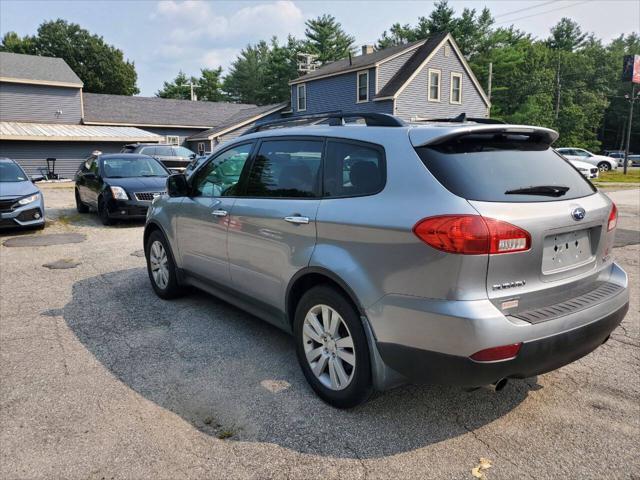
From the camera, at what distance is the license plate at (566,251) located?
A: 8.56 ft

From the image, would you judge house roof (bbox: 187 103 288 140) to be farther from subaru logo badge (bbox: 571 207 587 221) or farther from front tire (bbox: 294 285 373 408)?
subaru logo badge (bbox: 571 207 587 221)

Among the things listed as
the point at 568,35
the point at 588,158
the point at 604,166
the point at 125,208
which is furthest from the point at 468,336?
the point at 568,35

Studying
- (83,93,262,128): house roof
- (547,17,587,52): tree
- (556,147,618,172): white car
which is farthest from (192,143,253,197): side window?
(547,17,587,52): tree

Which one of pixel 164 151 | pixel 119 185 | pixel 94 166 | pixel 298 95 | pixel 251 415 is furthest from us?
pixel 298 95

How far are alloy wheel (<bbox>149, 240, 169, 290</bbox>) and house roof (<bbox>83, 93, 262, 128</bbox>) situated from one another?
2894 cm

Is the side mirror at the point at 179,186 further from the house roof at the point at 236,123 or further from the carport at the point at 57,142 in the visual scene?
the house roof at the point at 236,123

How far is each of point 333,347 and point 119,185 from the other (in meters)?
9.01

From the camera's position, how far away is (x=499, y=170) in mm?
2707

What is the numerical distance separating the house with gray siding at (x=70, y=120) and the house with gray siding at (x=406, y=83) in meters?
6.56

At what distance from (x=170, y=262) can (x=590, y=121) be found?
5465cm

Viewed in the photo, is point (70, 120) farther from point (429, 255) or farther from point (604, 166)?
point (604, 166)

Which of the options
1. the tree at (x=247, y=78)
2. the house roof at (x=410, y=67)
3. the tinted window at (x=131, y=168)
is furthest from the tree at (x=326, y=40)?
the tinted window at (x=131, y=168)

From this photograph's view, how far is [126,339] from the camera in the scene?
168 inches

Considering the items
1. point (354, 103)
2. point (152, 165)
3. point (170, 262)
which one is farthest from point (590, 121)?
point (170, 262)
